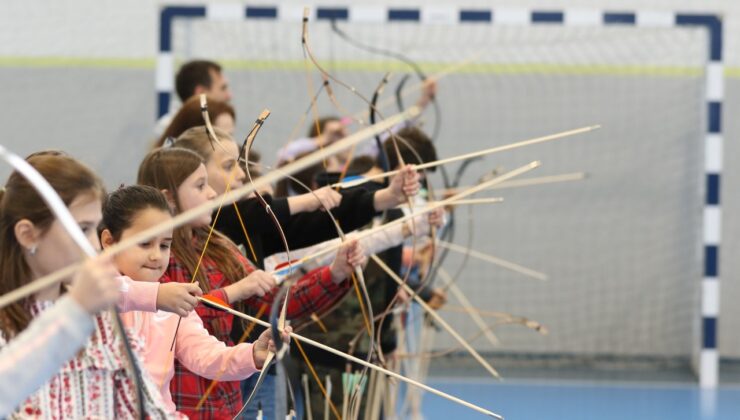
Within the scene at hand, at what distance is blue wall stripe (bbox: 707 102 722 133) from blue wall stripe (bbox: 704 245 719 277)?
1.55 ft

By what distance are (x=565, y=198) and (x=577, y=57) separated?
0.62 m

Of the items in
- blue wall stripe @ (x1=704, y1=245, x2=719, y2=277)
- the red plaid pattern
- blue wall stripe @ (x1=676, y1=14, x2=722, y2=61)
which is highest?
blue wall stripe @ (x1=676, y1=14, x2=722, y2=61)

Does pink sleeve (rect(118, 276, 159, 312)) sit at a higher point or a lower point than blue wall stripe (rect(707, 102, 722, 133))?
lower

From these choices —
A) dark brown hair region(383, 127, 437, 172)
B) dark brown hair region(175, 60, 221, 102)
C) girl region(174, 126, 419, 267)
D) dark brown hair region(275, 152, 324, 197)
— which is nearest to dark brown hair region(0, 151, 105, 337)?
girl region(174, 126, 419, 267)

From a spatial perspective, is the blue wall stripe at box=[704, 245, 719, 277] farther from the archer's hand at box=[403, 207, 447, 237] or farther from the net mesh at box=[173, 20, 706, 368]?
the archer's hand at box=[403, 207, 447, 237]

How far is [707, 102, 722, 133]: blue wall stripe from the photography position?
5191 millimetres

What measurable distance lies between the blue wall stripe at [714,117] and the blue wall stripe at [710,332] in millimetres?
760

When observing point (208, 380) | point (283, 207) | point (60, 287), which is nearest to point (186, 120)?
point (283, 207)

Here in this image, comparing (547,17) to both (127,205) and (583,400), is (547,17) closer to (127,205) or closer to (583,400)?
(583,400)

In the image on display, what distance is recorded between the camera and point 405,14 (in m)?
5.13

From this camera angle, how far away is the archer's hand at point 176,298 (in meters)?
1.73

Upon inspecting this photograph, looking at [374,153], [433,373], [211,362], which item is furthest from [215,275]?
[433,373]

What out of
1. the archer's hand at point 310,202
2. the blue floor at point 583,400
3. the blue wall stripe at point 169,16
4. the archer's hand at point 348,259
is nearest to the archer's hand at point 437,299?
the blue floor at point 583,400

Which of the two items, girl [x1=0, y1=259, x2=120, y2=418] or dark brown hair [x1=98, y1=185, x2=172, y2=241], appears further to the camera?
dark brown hair [x1=98, y1=185, x2=172, y2=241]
